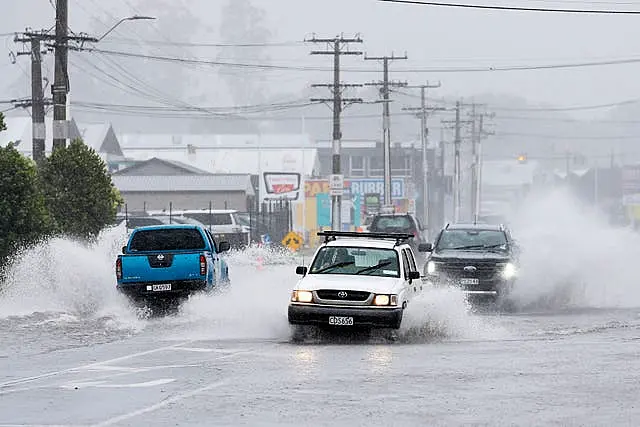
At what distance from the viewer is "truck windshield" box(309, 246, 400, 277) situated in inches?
869

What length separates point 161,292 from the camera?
27.6 meters

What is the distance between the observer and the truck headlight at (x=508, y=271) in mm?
31106

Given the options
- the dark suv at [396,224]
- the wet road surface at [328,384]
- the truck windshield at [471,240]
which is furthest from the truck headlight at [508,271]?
the dark suv at [396,224]

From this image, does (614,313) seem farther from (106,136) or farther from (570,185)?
(570,185)

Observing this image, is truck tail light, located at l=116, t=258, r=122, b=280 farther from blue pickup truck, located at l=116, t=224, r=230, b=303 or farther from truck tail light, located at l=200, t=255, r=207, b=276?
truck tail light, located at l=200, t=255, r=207, b=276

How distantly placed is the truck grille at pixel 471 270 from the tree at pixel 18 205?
8919 millimetres

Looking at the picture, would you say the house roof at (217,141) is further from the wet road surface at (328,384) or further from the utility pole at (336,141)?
the wet road surface at (328,384)

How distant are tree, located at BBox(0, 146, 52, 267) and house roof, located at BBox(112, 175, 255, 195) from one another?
5316cm

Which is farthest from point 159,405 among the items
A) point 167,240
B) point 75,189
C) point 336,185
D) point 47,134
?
point 47,134

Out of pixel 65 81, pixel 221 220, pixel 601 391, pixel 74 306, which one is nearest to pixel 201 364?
pixel 601 391

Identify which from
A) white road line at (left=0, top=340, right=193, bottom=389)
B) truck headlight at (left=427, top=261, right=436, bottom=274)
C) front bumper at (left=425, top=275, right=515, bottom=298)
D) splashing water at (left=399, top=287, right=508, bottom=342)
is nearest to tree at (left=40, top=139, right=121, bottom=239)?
truck headlight at (left=427, top=261, right=436, bottom=274)

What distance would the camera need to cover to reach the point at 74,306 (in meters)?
30.4

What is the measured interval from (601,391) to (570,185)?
17276cm

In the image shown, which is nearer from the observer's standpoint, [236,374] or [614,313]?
[236,374]
